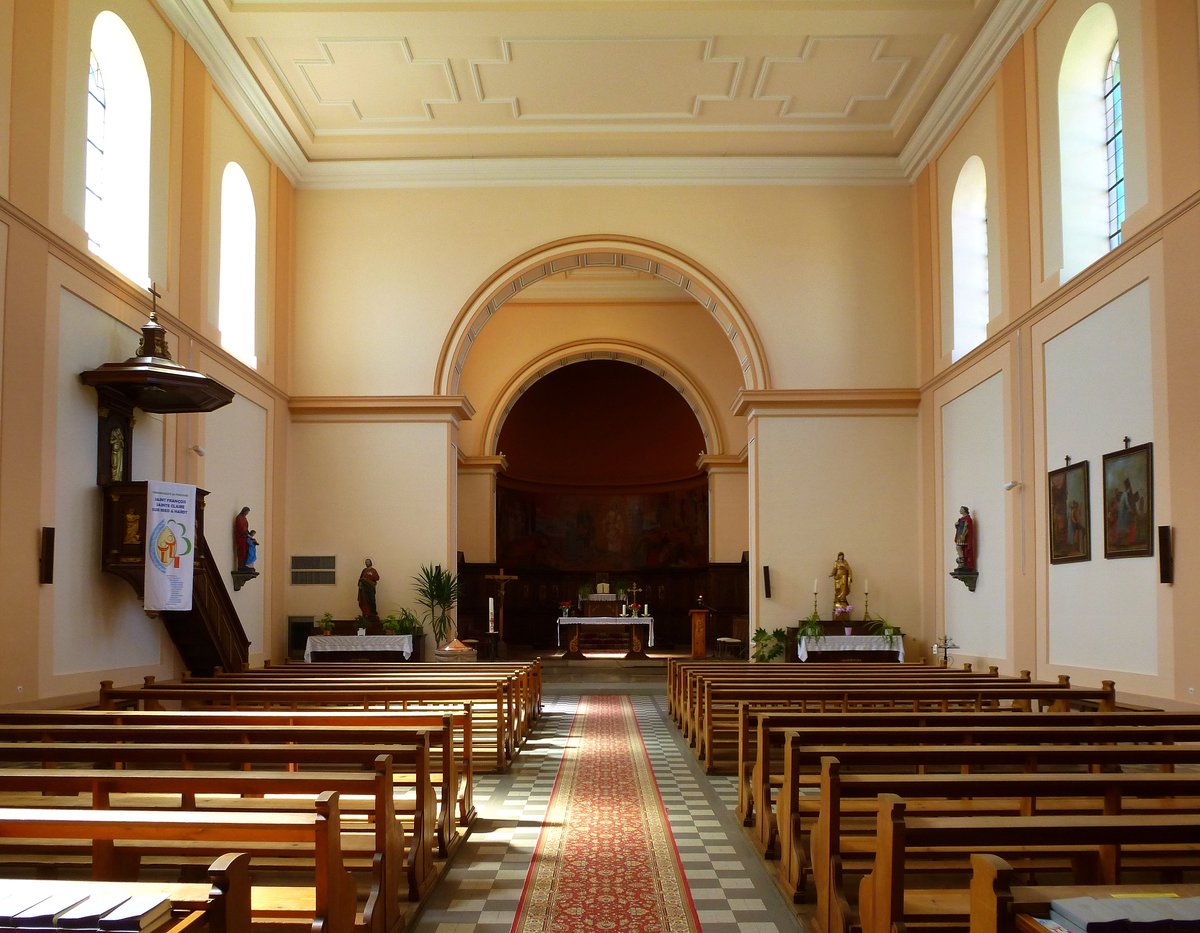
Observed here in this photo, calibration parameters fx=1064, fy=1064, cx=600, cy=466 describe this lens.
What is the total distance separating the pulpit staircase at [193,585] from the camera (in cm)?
1020

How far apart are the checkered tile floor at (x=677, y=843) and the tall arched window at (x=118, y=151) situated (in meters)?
6.79

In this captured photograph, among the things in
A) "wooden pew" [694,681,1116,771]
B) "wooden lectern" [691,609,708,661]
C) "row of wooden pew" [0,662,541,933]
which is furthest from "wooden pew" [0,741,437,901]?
"wooden lectern" [691,609,708,661]

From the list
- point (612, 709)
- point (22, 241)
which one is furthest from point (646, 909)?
point (612, 709)

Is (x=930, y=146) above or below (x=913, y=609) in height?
above

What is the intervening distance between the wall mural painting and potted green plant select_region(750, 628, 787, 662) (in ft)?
33.2

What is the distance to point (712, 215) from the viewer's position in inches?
681

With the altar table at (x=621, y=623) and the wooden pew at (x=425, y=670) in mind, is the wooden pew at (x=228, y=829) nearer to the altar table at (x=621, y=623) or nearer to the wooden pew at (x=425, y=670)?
the wooden pew at (x=425, y=670)

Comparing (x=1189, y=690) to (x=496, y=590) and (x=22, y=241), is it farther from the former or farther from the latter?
(x=496, y=590)

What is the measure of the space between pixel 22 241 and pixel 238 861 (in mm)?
8086

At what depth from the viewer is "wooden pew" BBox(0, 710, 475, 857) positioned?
544cm

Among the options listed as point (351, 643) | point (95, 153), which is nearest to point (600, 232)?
point (351, 643)

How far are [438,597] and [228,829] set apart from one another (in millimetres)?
12779

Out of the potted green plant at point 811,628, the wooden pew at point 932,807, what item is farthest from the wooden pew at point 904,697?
the potted green plant at point 811,628

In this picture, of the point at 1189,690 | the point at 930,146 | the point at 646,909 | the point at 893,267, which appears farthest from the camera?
the point at 893,267
